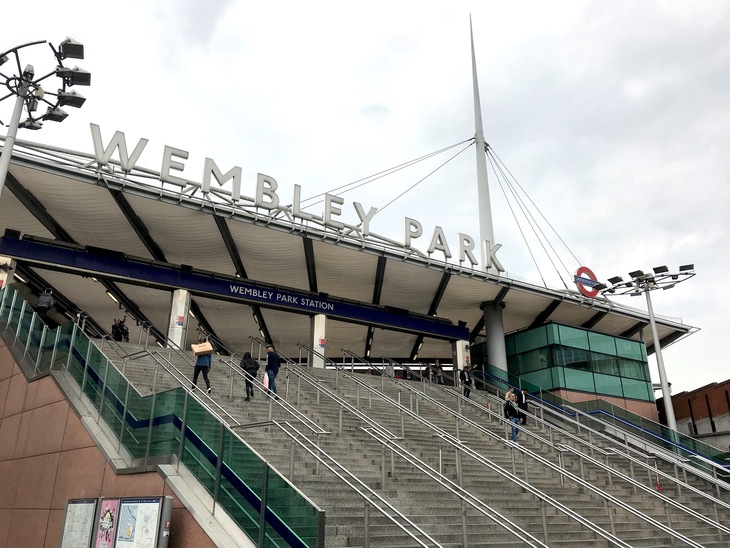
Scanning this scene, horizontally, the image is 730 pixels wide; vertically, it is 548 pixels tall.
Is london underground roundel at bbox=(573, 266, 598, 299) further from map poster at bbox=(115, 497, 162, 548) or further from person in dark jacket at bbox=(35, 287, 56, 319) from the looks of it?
map poster at bbox=(115, 497, 162, 548)

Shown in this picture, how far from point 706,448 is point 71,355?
687 inches

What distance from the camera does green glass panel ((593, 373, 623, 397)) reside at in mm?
24969

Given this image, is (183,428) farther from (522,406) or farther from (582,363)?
(582,363)

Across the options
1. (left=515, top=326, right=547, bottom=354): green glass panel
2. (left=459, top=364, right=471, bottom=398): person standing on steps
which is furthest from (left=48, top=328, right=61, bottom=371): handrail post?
(left=515, top=326, right=547, bottom=354): green glass panel

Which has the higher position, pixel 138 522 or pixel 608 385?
pixel 608 385

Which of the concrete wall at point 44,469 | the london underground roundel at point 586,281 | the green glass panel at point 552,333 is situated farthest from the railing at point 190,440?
the london underground roundel at point 586,281

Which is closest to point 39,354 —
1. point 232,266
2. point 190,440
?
point 190,440

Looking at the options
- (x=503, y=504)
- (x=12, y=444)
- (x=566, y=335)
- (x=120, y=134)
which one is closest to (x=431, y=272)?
(x=566, y=335)

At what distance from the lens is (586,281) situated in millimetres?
27453

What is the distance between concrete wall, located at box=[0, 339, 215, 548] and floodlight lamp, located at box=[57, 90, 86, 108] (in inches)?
214

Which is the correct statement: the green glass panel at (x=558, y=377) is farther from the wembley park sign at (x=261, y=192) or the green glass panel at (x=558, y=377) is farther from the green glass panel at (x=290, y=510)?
the green glass panel at (x=290, y=510)

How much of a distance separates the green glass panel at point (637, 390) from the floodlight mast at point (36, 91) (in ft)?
78.8

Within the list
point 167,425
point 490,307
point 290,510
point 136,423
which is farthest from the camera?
point 490,307

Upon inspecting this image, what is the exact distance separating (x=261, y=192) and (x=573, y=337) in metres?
15.2
